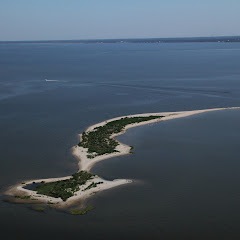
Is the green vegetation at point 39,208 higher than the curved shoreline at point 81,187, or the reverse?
the curved shoreline at point 81,187

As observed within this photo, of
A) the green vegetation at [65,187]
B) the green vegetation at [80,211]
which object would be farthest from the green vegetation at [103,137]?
the green vegetation at [80,211]

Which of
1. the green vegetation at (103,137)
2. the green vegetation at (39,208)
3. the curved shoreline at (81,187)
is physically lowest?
the green vegetation at (39,208)

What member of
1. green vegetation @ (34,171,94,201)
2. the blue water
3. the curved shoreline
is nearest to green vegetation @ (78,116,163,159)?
the curved shoreline

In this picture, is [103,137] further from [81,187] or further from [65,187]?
[65,187]

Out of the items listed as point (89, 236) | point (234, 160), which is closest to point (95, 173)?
point (89, 236)

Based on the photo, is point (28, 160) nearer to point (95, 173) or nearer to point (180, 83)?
point (95, 173)

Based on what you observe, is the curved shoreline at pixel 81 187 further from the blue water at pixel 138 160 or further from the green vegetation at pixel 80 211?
the green vegetation at pixel 80 211

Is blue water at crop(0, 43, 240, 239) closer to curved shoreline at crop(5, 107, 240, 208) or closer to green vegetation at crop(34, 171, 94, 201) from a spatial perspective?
curved shoreline at crop(5, 107, 240, 208)

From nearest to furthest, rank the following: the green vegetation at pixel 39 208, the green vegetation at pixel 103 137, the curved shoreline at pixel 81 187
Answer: the green vegetation at pixel 39 208 → the curved shoreline at pixel 81 187 → the green vegetation at pixel 103 137
